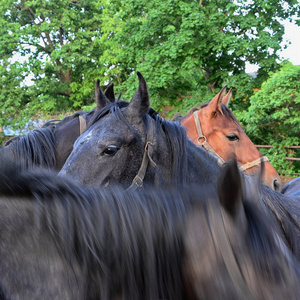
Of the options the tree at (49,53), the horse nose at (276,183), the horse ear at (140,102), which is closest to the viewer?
the horse ear at (140,102)

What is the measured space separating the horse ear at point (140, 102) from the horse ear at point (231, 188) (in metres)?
2.05

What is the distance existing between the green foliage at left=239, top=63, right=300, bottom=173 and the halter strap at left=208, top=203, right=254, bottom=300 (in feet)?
32.7

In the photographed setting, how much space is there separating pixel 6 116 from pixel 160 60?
412 inches

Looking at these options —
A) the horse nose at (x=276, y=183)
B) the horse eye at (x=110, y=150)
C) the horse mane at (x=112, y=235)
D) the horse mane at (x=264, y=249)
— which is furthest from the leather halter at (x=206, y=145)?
the horse mane at (x=112, y=235)

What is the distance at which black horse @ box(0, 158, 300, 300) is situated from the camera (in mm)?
777

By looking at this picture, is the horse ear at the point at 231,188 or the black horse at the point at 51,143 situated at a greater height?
the black horse at the point at 51,143

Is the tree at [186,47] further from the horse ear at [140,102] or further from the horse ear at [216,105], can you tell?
the horse ear at [140,102]

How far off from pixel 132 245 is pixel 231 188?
268 millimetres

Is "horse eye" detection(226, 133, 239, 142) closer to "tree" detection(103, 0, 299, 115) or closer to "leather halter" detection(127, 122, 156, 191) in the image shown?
"leather halter" detection(127, 122, 156, 191)

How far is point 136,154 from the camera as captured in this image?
2789mm

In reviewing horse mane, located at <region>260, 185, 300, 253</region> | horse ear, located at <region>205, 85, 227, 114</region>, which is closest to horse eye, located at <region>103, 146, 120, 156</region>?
horse mane, located at <region>260, 185, 300, 253</region>

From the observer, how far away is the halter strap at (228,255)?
830mm

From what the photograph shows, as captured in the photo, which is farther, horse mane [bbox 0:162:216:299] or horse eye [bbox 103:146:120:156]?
horse eye [bbox 103:146:120:156]

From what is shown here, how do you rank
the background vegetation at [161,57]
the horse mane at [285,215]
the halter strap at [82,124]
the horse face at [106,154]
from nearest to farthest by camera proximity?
the horse mane at [285,215] → the horse face at [106,154] → the halter strap at [82,124] → the background vegetation at [161,57]
